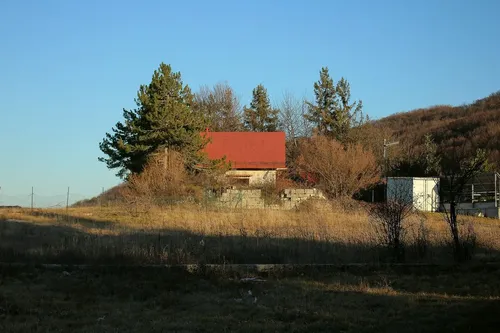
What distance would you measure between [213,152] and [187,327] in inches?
1615

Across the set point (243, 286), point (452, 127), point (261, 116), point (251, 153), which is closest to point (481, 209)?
point (251, 153)

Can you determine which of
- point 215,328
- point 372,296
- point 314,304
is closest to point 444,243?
point 372,296

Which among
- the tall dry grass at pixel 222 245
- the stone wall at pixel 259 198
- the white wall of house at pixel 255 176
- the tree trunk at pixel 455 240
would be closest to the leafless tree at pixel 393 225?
the tall dry grass at pixel 222 245

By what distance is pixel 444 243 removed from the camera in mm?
14422

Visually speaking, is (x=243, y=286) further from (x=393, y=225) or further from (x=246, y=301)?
(x=393, y=225)

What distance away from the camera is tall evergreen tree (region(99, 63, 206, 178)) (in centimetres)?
3612

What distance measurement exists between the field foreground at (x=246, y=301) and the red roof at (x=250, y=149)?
34599mm

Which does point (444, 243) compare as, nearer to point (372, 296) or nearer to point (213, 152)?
point (372, 296)

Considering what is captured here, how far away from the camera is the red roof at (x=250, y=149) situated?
154ft

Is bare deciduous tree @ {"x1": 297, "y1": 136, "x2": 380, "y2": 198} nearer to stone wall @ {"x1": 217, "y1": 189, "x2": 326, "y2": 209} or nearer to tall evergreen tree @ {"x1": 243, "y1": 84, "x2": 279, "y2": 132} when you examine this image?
stone wall @ {"x1": 217, "y1": 189, "x2": 326, "y2": 209}

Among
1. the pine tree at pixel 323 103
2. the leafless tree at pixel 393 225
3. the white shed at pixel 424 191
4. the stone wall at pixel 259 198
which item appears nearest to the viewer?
the leafless tree at pixel 393 225

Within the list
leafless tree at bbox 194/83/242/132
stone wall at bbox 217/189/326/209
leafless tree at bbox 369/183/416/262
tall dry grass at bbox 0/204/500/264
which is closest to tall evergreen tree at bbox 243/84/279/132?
leafless tree at bbox 194/83/242/132

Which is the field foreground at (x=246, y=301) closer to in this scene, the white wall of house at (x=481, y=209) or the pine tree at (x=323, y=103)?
the white wall of house at (x=481, y=209)

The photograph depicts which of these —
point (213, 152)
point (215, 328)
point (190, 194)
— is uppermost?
point (213, 152)
